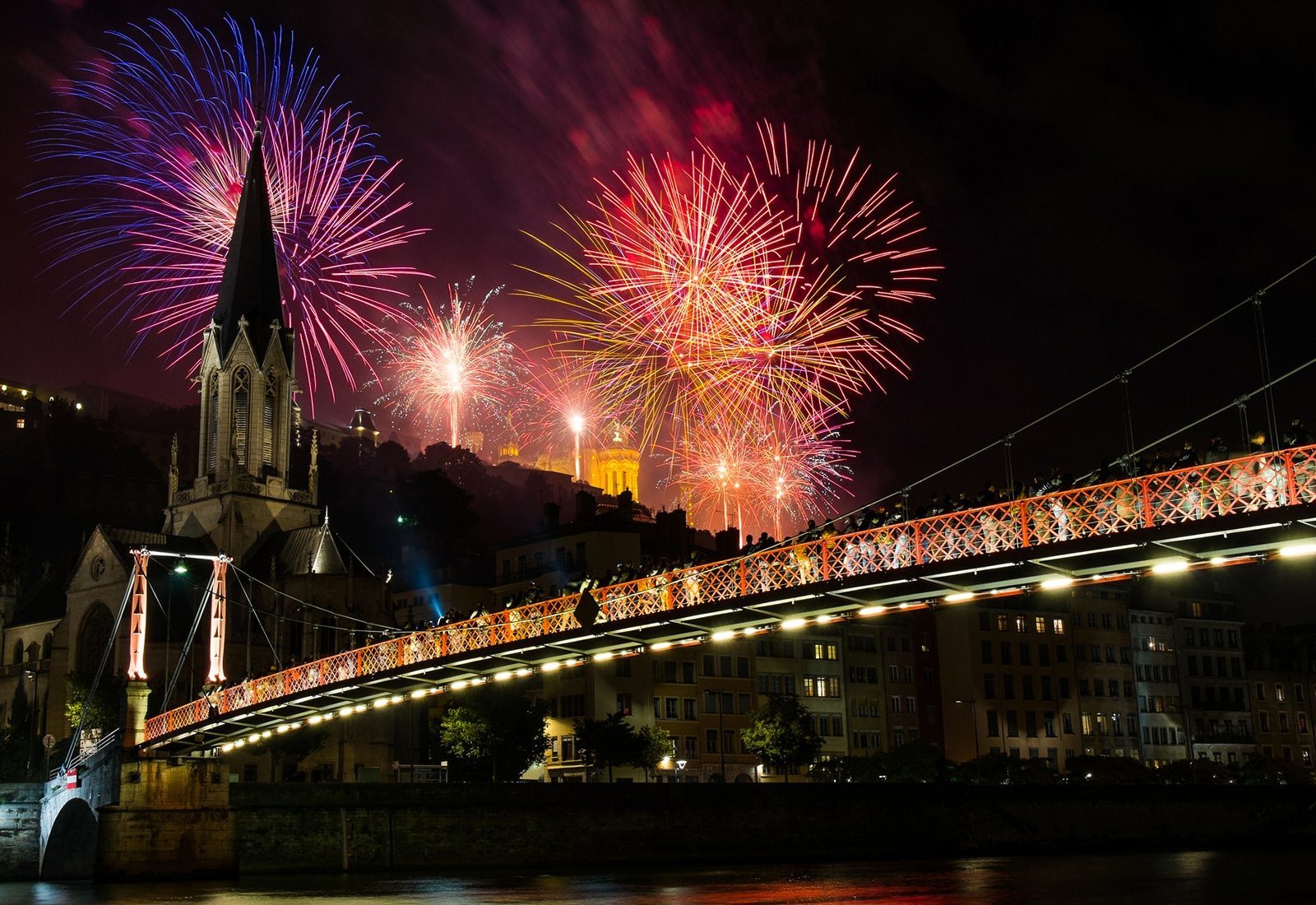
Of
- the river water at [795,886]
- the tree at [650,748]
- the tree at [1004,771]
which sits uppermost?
the tree at [650,748]

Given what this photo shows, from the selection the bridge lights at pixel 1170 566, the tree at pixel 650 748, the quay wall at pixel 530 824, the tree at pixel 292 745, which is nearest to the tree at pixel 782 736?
the tree at pixel 650 748

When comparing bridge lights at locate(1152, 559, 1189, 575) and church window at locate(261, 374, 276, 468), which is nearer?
bridge lights at locate(1152, 559, 1189, 575)

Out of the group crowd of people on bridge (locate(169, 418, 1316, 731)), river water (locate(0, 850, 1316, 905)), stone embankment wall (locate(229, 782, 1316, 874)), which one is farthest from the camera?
stone embankment wall (locate(229, 782, 1316, 874))

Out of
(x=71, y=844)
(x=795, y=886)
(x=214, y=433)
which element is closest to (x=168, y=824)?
(x=71, y=844)

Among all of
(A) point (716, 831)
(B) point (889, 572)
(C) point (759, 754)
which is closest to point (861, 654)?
(C) point (759, 754)

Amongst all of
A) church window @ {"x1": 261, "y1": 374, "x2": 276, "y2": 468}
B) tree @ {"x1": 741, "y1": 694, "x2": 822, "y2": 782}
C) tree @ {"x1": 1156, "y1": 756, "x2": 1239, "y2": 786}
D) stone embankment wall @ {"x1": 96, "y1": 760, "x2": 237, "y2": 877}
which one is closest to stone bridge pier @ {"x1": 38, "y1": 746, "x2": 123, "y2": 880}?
stone embankment wall @ {"x1": 96, "y1": 760, "x2": 237, "y2": 877}

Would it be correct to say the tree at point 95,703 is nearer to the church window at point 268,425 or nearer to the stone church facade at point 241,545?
Result: the stone church facade at point 241,545

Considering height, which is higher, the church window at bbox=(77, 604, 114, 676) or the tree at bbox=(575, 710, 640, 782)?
the church window at bbox=(77, 604, 114, 676)

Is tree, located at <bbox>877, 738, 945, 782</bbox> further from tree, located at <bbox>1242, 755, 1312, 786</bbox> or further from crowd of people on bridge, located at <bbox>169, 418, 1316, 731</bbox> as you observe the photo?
crowd of people on bridge, located at <bbox>169, 418, 1316, 731</bbox>
